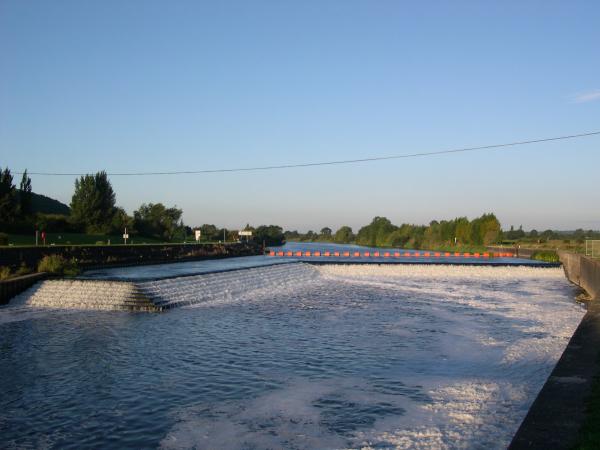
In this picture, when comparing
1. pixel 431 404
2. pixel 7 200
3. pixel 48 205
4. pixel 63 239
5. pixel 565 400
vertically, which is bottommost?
pixel 431 404

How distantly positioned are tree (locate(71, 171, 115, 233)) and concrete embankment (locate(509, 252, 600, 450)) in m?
60.6

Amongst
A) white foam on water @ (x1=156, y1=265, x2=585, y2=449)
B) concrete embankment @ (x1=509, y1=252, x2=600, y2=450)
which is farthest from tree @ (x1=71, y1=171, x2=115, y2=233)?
concrete embankment @ (x1=509, y1=252, x2=600, y2=450)

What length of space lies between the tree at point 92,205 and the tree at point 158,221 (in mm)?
5283

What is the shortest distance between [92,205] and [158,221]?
1388cm

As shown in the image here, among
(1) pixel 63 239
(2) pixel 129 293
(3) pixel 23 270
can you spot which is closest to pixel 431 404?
(2) pixel 129 293

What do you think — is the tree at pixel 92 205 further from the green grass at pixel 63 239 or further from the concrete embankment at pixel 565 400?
the concrete embankment at pixel 565 400

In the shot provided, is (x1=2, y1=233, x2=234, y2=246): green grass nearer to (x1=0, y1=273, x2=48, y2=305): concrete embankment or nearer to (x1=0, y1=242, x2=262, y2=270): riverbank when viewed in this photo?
(x1=0, y1=242, x2=262, y2=270): riverbank

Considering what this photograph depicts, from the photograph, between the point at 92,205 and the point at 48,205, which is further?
the point at 48,205

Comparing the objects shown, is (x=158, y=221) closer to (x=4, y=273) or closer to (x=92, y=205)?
(x=92, y=205)

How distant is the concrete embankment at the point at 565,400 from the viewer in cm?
682

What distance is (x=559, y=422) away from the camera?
7.37 meters

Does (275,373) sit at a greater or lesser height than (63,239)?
lesser

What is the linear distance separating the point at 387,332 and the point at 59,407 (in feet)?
37.7

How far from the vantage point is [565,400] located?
27.1 ft
